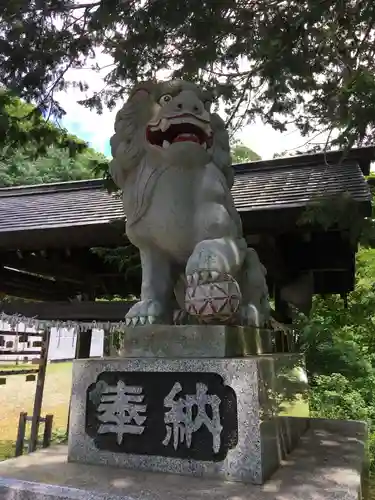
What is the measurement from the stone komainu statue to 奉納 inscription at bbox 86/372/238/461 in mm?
302

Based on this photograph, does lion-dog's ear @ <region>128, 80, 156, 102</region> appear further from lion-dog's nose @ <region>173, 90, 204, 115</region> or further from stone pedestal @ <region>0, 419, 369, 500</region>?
stone pedestal @ <region>0, 419, 369, 500</region>

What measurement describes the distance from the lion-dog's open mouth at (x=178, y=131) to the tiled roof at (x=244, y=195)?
5.03ft

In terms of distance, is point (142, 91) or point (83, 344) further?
point (83, 344)

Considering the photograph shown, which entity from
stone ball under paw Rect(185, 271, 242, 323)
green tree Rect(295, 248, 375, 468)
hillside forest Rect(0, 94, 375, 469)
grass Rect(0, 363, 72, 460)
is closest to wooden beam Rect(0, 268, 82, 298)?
hillside forest Rect(0, 94, 375, 469)

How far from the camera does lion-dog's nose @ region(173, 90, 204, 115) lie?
81.7 inches

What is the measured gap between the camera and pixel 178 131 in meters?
2.10

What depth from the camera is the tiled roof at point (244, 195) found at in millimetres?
3994

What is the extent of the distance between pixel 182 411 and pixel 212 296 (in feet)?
1.54

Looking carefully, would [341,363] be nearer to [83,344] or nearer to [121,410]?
[83,344]

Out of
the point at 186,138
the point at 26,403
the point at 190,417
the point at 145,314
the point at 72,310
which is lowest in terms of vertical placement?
the point at 26,403

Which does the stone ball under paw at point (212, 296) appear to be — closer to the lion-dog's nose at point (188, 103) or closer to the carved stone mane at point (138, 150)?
the carved stone mane at point (138, 150)

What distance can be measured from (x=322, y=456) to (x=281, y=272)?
9.80ft

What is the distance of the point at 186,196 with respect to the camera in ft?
6.87

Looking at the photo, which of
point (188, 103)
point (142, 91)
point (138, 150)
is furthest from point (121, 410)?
point (142, 91)
